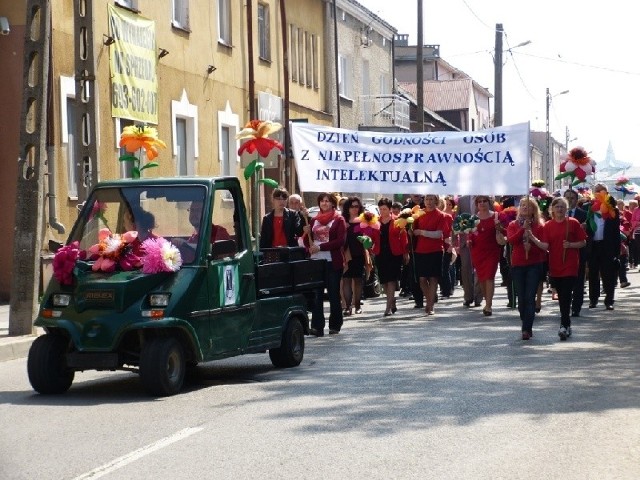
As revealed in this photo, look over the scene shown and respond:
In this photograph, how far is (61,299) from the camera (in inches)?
449

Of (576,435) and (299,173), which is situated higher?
(299,173)

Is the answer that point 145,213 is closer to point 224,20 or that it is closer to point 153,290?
point 153,290

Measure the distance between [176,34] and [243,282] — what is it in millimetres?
16110

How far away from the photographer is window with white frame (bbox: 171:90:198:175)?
91.9 feet

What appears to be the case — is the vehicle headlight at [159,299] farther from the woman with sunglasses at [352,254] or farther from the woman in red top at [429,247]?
the woman in red top at [429,247]

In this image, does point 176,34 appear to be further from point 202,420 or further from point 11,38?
point 202,420

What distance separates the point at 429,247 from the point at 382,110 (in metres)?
28.5

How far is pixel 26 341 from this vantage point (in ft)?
51.1

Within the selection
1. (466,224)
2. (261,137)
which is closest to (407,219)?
(466,224)

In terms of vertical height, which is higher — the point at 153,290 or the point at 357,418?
the point at 153,290

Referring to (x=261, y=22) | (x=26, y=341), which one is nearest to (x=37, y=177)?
(x=26, y=341)

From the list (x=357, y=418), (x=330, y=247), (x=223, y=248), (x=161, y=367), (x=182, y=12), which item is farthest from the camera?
(x=182, y=12)

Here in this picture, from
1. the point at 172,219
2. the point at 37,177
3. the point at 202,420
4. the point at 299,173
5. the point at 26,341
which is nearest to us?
the point at 202,420

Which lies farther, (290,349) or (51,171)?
(51,171)
